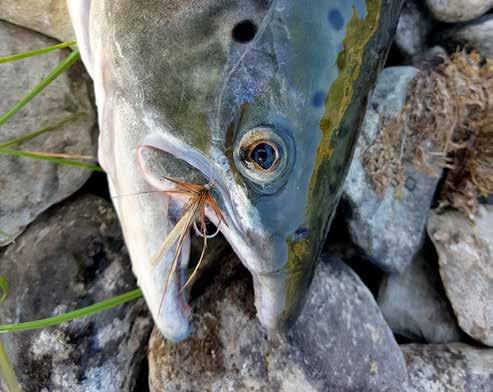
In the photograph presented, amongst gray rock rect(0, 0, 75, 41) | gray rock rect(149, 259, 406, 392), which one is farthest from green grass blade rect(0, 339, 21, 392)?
gray rock rect(0, 0, 75, 41)

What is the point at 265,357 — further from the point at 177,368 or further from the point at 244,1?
the point at 244,1

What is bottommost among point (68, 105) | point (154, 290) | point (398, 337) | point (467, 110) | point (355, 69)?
point (398, 337)

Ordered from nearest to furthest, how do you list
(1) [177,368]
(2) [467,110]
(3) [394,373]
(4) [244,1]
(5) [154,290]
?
(4) [244,1] → (5) [154,290] → (1) [177,368] → (3) [394,373] → (2) [467,110]

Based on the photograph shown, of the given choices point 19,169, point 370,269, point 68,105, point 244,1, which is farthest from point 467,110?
point 19,169

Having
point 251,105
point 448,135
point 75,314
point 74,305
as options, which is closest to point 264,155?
point 251,105

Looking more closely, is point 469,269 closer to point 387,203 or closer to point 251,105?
point 387,203
